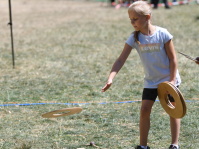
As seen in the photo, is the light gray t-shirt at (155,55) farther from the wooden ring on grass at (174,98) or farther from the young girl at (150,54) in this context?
the wooden ring on grass at (174,98)

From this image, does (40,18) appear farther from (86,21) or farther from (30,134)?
(30,134)

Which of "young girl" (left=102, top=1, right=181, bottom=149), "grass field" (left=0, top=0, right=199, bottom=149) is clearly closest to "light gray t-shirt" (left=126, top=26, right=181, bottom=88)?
"young girl" (left=102, top=1, right=181, bottom=149)

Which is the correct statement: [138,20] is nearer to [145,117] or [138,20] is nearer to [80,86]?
[145,117]

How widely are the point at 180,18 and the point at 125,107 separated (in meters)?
12.2

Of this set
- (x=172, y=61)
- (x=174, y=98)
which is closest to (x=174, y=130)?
(x=174, y=98)

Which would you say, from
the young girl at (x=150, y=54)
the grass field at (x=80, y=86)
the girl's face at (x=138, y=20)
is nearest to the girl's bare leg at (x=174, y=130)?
the young girl at (x=150, y=54)

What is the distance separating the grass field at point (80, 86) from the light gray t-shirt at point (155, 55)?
0.87m

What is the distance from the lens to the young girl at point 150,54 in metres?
4.45

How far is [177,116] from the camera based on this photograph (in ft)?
14.1

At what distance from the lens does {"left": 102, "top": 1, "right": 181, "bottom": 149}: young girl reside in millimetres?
4449

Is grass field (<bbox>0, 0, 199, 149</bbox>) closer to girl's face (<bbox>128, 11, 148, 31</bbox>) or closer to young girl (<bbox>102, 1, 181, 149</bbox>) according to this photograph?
young girl (<bbox>102, 1, 181, 149</bbox>)

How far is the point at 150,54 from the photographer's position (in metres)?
4.53

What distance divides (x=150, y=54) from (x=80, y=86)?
147 inches

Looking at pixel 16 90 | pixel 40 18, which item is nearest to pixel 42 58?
pixel 16 90
